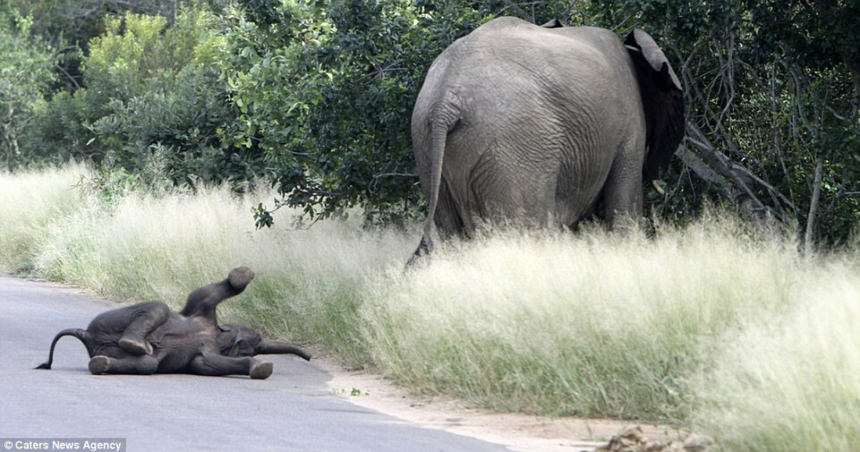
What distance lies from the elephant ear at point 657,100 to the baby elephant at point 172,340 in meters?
3.95

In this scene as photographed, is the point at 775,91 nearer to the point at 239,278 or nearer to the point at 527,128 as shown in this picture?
the point at 527,128

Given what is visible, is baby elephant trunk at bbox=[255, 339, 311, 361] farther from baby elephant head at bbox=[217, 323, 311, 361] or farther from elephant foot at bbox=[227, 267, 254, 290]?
elephant foot at bbox=[227, 267, 254, 290]

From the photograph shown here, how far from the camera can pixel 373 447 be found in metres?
7.28

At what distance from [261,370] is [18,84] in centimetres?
2852

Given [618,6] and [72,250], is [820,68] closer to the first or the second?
[618,6]

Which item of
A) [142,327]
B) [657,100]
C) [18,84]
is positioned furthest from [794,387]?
[18,84]

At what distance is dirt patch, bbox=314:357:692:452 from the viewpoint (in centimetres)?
752

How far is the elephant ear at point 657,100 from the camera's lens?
468 inches

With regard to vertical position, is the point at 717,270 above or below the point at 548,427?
above

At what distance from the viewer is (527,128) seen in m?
10.7

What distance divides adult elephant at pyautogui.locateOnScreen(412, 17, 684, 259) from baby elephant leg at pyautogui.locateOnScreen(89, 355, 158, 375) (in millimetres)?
2366

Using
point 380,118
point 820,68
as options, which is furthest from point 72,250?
point 820,68

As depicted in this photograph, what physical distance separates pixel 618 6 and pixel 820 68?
1.83 meters

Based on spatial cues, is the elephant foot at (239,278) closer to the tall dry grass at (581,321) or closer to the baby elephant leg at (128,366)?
the baby elephant leg at (128,366)
